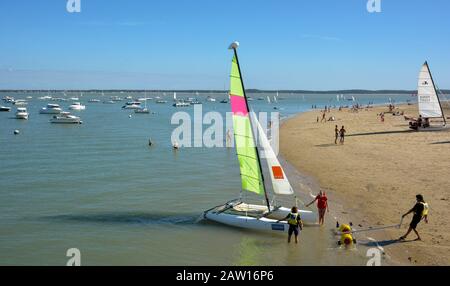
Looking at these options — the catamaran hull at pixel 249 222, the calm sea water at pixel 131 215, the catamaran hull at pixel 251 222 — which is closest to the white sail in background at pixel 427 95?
the calm sea water at pixel 131 215

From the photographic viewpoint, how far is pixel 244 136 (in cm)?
1806

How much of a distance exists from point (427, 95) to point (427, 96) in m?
0.10

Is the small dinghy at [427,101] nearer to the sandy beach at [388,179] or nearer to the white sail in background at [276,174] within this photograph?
the sandy beach at [388,179]

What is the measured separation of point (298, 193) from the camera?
23.8 m

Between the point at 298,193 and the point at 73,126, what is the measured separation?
170ft

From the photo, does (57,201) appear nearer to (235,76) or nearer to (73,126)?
(235,76)

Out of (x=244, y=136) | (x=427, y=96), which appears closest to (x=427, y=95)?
(x=427, y=96)

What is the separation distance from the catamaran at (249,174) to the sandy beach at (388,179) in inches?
105

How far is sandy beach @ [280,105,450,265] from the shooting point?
51.4 feet

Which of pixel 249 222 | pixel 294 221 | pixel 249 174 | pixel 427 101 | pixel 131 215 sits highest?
pixel 427 101

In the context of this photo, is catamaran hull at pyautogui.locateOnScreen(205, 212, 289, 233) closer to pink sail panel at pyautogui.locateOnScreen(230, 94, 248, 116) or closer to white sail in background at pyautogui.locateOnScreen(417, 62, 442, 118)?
pink sail panel at pyautogui.locateOnScreen(230, 94, 248, 116)

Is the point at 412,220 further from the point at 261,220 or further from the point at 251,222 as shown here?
the point at 251,222

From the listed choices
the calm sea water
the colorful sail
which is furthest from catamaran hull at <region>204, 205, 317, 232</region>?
the colorful sail
